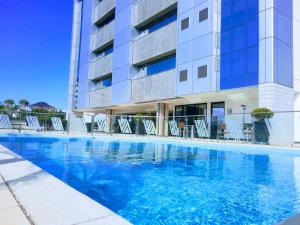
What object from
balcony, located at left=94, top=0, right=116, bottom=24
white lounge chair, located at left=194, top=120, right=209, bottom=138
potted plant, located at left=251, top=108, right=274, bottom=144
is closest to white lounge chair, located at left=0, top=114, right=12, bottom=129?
white lounge chair, located at left=194, top=120, right=209, bottom=138

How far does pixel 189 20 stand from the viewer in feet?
54.3

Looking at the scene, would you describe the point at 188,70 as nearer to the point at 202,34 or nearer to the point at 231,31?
Answer: the point at 202,34

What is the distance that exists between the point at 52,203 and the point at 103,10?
28.7 m

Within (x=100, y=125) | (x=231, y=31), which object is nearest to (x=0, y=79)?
(x=100, y=125)

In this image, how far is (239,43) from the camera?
13664 millimetres

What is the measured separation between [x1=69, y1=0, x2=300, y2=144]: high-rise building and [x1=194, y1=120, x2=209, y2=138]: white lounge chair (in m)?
1.96

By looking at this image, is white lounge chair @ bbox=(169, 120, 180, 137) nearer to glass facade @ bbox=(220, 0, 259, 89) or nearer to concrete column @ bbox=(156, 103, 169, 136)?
concrete column @ bbox=(156, 103, 169, 136)

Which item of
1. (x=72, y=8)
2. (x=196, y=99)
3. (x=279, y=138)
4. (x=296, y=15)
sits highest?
(x=72, y=8)

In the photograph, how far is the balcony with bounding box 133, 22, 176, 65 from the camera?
1825 centimetres

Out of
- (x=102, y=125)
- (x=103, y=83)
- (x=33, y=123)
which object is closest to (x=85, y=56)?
(x=103, y=83)

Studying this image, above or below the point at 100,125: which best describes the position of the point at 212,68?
above

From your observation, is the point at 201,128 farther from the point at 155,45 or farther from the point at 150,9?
the point at 150,9

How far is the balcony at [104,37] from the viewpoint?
85.4 feet

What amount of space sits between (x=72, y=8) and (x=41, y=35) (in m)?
15.2
